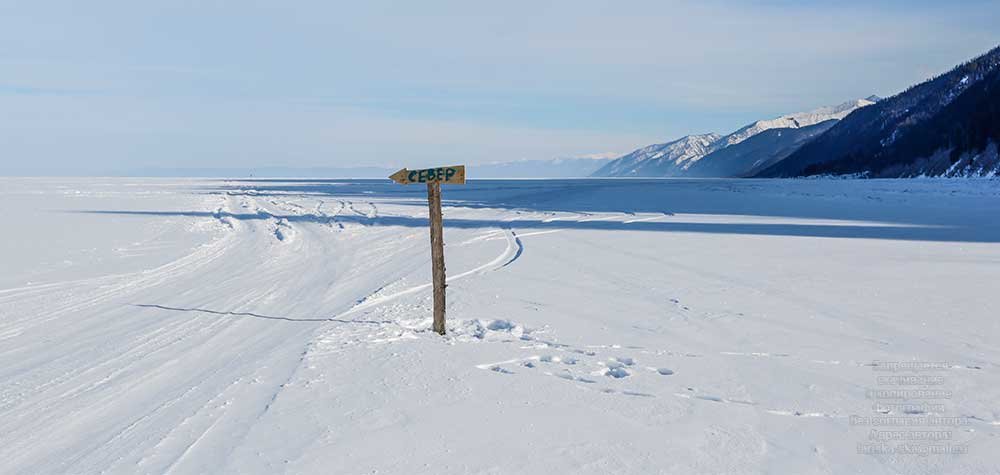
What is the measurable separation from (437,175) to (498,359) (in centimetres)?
226

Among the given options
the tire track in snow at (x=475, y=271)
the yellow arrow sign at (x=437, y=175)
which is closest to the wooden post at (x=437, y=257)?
the yellow arrow sign at (x=437, y=175)

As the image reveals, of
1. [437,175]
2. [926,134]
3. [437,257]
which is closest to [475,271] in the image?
[437,257]

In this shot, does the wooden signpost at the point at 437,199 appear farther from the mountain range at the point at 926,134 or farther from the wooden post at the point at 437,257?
the mountain range at the point at 926,134

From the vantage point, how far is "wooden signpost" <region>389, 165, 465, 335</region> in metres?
8.30

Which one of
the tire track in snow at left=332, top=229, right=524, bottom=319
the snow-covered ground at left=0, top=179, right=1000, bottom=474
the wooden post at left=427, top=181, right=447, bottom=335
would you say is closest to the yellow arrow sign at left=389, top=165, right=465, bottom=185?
the wooden post at left=427, top=181, right=447, bottom=335

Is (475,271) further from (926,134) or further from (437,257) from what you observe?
(926,134)

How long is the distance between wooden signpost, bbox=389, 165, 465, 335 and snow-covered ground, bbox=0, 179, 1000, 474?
0.41m

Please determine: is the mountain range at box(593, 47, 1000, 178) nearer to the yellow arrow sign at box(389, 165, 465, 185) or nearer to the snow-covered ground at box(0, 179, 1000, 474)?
the snow-covered ground at box(0, 179, 1000, 474)

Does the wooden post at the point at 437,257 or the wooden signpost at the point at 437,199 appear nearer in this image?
the wooden signpost at the point at 437,199

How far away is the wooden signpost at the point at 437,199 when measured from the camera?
27.2ft

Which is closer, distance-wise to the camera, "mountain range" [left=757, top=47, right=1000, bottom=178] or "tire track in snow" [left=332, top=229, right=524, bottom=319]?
"tire track in snow" [left=332, top=229, right=524, bottom=319]

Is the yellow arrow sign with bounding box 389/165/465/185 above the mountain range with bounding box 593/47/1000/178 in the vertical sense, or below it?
below

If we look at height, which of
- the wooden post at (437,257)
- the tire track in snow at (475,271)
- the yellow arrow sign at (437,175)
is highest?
the yellow arrow sign at (437,175)

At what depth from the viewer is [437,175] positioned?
828cm
